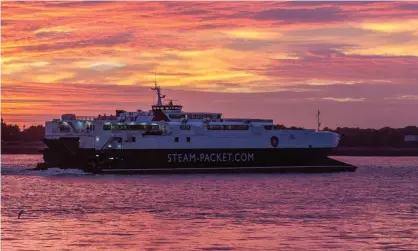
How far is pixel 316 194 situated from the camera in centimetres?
5228

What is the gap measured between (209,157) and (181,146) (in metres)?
2.54

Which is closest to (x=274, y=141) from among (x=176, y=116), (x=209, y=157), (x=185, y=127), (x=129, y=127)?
(x=209, y=157)

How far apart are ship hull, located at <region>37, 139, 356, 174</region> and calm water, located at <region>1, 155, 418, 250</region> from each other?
10.3 m

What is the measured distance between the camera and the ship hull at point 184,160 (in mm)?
75812

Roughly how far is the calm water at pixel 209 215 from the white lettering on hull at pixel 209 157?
38.0ft

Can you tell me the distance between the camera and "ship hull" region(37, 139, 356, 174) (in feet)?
249

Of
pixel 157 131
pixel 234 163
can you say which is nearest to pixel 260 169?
pixel 234 163

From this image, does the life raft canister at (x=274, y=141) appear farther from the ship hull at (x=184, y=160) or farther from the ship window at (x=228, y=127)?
the ship window at (x=228, y=127)

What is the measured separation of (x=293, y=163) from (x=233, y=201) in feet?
110

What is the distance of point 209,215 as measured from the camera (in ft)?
127

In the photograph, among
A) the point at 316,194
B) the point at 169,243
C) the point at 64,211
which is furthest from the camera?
the point at 316,194

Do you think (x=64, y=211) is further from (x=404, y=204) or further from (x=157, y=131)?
(x=157, y=131)

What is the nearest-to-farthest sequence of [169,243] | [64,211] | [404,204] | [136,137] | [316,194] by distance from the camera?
[169,243], [64,211], [404,204], [316,194], [136,137]

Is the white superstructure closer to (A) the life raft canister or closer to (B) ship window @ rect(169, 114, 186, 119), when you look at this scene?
(A) the life raft canister
